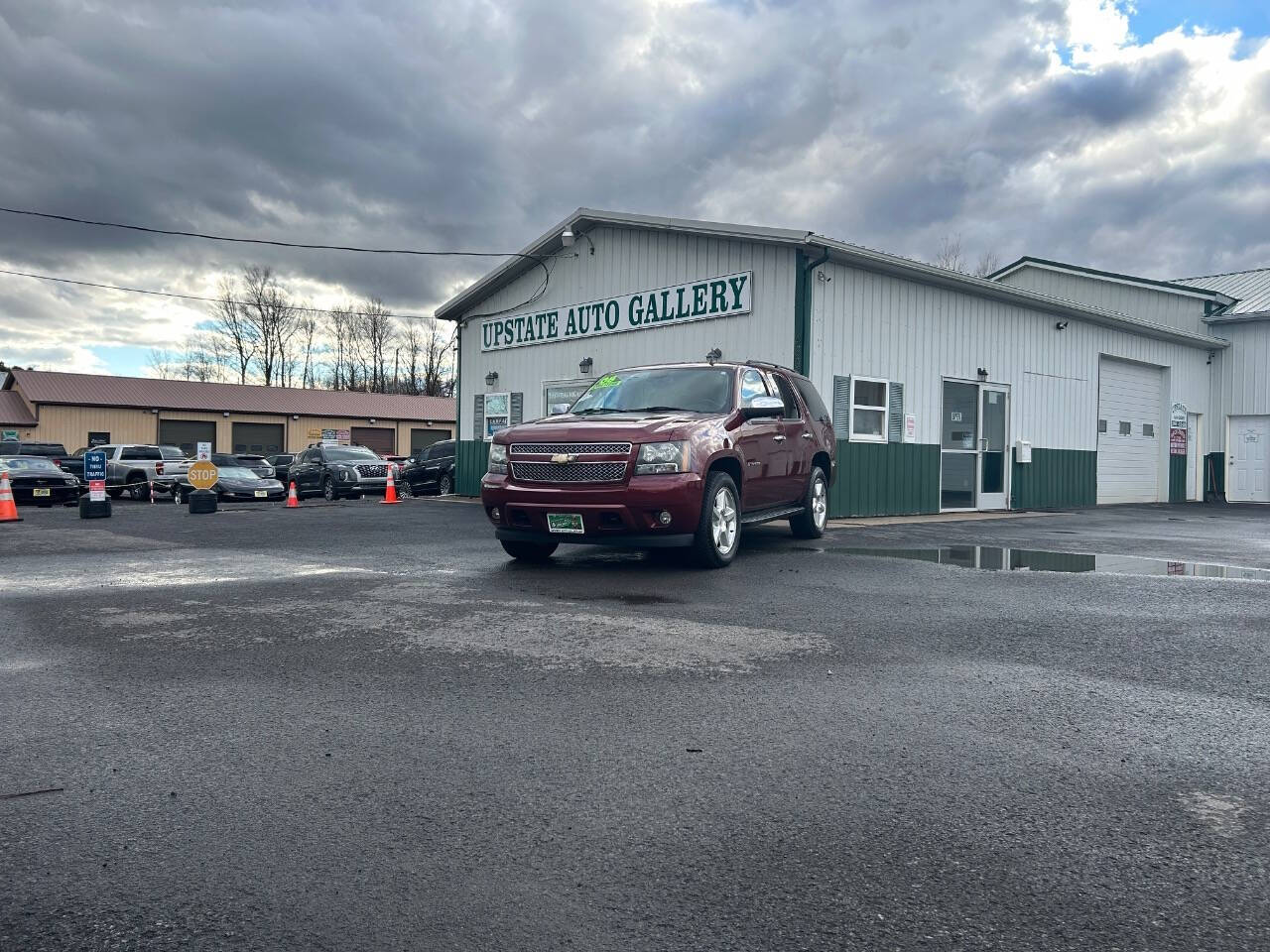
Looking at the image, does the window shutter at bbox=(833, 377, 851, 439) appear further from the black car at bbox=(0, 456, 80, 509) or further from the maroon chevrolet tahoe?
the black car at bbox=(0, 456, 80, 509)

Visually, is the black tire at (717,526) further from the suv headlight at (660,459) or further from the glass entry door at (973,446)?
the glass entry door at (973,446)

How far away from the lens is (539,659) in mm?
4766

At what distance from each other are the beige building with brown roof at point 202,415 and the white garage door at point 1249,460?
1574 inches

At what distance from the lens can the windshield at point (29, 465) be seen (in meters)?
20.6

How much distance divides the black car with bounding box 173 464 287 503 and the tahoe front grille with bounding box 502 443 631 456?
15785mm

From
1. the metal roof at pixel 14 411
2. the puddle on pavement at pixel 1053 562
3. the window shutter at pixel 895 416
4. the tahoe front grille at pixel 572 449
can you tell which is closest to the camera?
the tahoe front grille at pixel 572 449

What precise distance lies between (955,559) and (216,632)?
22.8 ft

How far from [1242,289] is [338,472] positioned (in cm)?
2636

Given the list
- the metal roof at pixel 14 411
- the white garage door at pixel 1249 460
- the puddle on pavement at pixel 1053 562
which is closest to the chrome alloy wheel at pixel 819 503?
the puddle on pavement at pixel 1053 562

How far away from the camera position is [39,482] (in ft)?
67.6

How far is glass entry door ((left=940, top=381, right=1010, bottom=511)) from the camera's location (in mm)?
17406

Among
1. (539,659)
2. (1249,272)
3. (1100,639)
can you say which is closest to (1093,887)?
(539,659)

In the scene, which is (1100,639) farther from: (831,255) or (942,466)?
(942,466)

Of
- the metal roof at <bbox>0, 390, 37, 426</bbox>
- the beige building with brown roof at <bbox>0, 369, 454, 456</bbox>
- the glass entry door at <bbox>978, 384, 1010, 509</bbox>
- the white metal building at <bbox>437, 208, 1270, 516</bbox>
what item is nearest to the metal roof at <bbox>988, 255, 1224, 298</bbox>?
the white metal building at <bbox>437, 208, 1270, 516</bbox>
